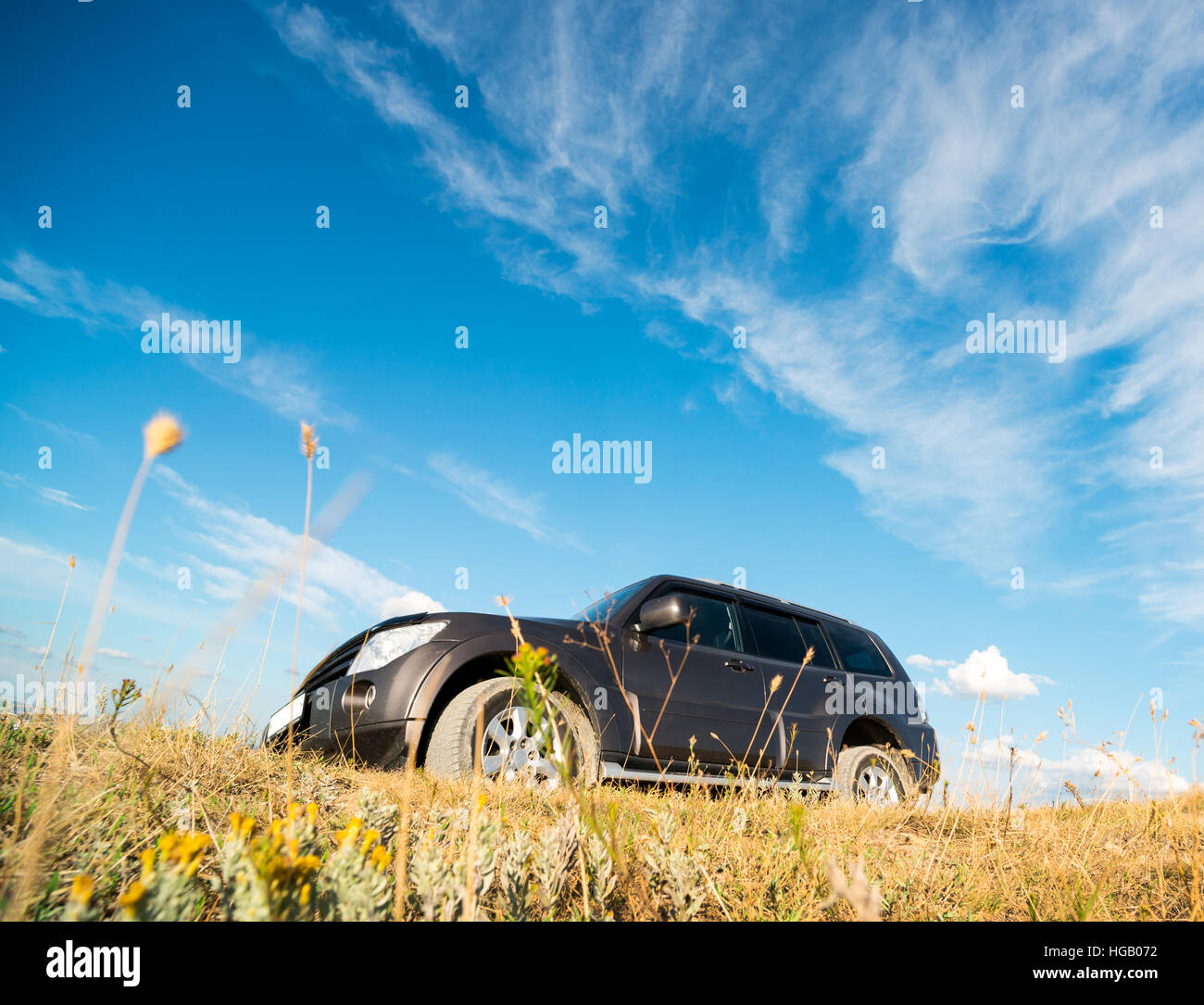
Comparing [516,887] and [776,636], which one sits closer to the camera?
[516,887]

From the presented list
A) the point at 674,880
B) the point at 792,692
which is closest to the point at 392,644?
the point at 674,880

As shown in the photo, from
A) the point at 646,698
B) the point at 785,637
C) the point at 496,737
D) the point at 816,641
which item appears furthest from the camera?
the point at 816,641

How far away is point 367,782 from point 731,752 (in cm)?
278

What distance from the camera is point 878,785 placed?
19.0 ft

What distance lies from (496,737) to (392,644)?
88cm

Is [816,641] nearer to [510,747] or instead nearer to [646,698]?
[646,698]

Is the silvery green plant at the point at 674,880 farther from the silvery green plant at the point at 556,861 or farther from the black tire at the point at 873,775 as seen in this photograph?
the black tire at the point at 873,775

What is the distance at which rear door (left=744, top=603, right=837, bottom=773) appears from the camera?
16.8ft

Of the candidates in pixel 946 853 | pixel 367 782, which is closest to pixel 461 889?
pixel 367 782

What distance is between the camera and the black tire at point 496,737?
133 inches

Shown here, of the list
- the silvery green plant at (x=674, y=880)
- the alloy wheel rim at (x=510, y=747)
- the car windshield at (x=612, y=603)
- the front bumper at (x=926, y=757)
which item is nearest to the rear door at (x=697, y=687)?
the car windshield at (x=612, y=603)

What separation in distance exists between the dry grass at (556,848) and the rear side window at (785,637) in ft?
6.70
